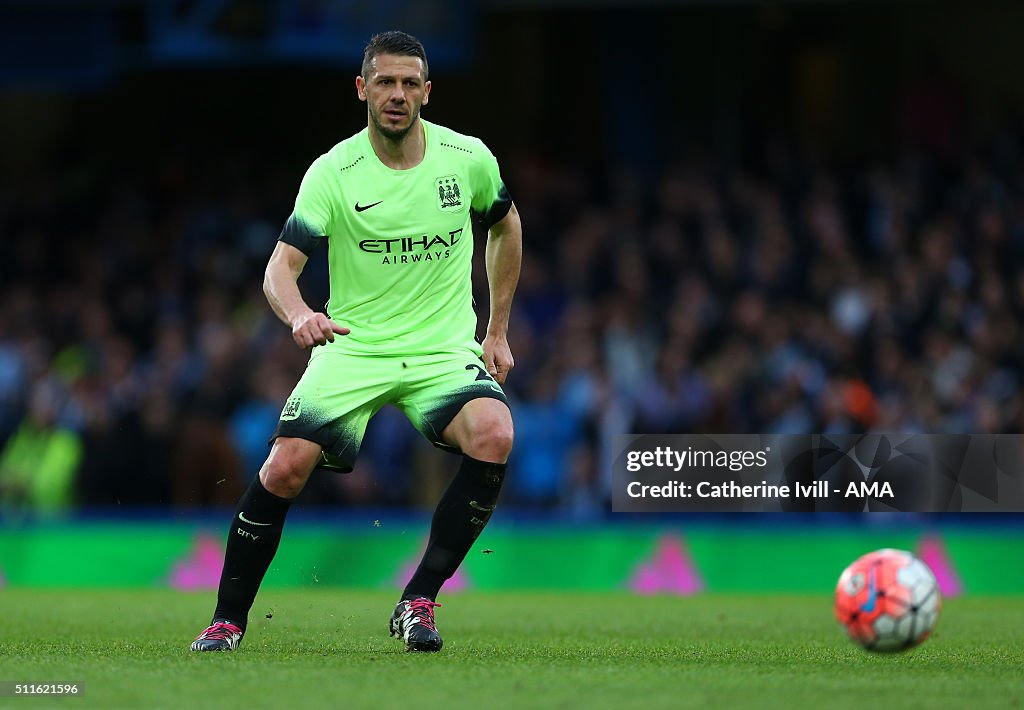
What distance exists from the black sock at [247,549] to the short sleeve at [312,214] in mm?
Answer: 992

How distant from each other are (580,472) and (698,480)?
4079 millimetres

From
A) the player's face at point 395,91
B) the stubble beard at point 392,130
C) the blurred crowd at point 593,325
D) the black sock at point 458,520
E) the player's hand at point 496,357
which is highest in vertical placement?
the blurred crowd at point 593,325

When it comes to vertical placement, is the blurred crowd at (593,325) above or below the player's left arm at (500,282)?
above

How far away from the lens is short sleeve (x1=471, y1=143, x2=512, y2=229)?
24.9ft

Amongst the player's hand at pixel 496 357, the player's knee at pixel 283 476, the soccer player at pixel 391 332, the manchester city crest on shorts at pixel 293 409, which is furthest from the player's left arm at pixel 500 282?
the player's knee at pixel 283 476

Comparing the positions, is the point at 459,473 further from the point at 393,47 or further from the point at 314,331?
the point at 393,47

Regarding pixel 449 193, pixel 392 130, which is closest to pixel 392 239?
pixel 449 193

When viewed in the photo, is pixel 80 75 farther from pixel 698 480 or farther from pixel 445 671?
pixel 445 671

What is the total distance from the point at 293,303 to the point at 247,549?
1.03 metres

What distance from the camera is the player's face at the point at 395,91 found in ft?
23.7

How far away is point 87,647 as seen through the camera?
7406mm

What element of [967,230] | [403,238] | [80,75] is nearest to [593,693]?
[403,238]

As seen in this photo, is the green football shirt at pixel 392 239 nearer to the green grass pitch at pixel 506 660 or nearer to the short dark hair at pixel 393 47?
the short dark hair at pixel 393 47

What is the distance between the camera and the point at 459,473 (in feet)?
24.4
